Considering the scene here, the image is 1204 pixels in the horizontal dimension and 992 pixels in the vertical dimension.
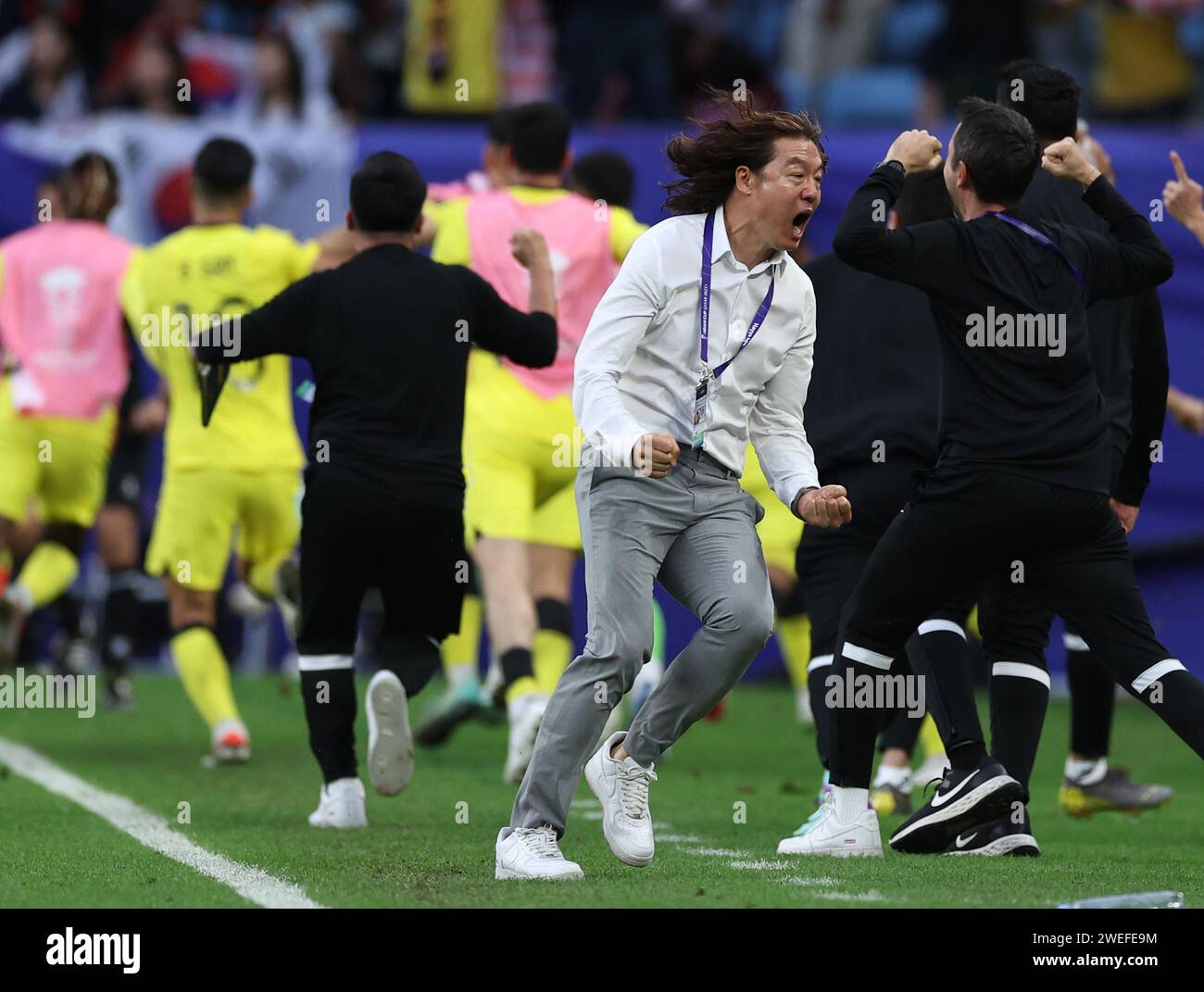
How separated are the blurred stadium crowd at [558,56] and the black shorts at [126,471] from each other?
252cm

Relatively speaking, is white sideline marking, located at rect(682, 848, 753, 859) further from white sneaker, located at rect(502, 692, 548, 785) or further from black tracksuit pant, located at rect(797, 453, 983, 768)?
white sneaker, located at rect(502, 692, 548, 785)

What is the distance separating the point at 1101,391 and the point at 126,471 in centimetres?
600

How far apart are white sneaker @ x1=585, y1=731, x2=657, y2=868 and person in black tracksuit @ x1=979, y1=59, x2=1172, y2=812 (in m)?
1.27

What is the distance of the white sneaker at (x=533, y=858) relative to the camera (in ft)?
18.3

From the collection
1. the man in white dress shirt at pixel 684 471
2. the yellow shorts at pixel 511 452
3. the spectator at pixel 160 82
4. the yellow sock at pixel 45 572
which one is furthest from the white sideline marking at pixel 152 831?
the spectator at pixel 160 82

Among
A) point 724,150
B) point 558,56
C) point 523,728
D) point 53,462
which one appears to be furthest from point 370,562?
point 558,56

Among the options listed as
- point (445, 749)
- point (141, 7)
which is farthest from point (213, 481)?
point (141, 7)

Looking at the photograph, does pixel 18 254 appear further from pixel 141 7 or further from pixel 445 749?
pixel 141 7

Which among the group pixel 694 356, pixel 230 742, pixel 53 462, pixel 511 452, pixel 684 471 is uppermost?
pixel 694 356

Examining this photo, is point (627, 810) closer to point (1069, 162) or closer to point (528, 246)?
point (528, 246)

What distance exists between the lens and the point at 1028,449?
5.92 m

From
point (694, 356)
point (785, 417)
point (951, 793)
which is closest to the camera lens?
point (694, 356)

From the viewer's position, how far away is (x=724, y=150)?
5.77 m

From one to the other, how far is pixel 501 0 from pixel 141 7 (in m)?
2.68
